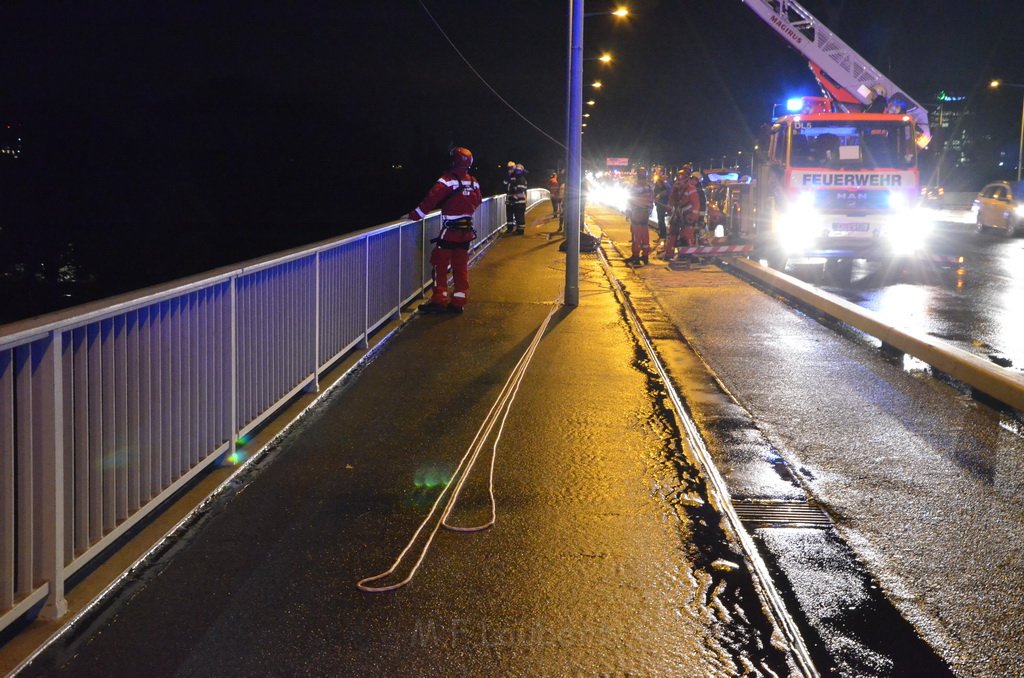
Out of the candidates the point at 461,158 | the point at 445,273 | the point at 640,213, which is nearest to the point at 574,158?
the point at 461,158

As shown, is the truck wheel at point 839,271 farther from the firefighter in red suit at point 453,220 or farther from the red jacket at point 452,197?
the red jacket at point 452,197

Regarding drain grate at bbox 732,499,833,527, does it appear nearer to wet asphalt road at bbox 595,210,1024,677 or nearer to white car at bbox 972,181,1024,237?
wet asphalt road at bbox 595,210,1024,677

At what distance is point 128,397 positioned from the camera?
16.2ft

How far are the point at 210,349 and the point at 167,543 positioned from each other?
4.44 ft

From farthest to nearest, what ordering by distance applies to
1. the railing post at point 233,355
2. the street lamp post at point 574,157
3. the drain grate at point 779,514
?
the street lamp post at point 574,157, the railing post at point 233,355, the drain grate at point 779,514

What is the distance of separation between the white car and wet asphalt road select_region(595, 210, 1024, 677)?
2131 centimetres

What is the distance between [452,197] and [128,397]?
27.2 feet

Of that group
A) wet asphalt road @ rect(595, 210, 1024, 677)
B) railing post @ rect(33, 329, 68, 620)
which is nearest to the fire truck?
wet asphalt road @ rect(595, 210, 1024, 677)

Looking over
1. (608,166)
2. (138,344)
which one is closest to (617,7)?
(138,344)

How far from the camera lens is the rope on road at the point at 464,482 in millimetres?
4758

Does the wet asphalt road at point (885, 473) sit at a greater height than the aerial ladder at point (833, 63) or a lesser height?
lesser

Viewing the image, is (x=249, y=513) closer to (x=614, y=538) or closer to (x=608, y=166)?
(x=614, y=538)

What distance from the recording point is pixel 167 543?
508 centimetres

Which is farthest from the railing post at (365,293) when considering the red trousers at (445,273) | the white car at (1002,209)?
the white car at (1002,209)
